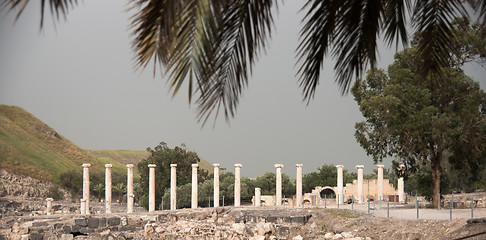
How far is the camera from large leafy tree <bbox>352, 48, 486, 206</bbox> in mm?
30266

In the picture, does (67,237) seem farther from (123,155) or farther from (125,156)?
(123,155)

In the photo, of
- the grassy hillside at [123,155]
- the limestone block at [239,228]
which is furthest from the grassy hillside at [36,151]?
the limestone block at [239,228]

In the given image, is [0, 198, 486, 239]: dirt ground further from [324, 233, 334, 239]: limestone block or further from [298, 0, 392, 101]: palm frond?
[298, 0, 392, 101]: palm frond

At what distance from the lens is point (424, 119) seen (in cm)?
2995

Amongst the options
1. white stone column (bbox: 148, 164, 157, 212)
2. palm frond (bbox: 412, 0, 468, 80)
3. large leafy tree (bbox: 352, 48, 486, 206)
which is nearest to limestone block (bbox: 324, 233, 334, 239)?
large leafy tree (bbox: 352, 48, 486, 206)

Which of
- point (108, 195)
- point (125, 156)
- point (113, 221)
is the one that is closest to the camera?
point (113, 221)

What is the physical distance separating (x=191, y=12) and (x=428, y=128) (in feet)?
90.6

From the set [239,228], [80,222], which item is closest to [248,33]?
[239,228]

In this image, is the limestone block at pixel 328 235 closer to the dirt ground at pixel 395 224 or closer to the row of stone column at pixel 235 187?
the dirt ground at pixel 395 224

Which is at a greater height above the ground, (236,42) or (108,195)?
(236,42)

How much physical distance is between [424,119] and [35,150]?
297 ft

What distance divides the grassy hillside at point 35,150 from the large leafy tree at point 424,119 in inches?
2982

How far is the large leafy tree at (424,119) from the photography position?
3027 centimetres

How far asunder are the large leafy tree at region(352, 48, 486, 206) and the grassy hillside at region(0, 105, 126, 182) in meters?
75.7
